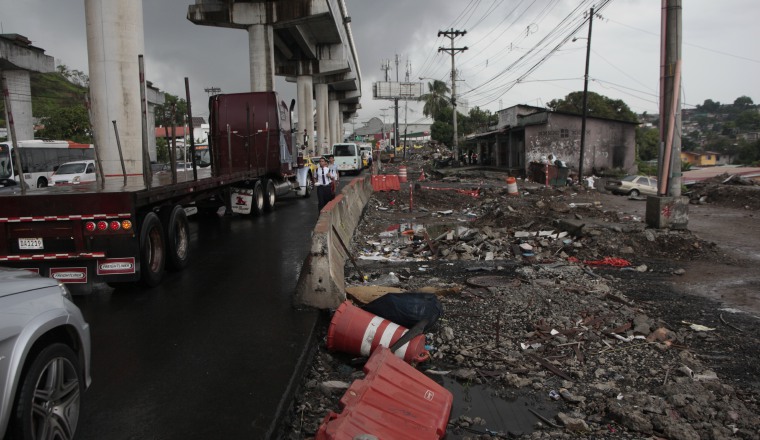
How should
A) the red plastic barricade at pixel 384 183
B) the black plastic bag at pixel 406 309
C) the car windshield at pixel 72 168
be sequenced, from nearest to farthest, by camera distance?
1. the black plastic bag at pixel 406 309
2. the car windshield at pixel 72 168
3. the red plastic barricade at pixel 384 183

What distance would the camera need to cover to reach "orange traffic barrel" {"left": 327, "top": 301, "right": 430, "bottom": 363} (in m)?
5.43

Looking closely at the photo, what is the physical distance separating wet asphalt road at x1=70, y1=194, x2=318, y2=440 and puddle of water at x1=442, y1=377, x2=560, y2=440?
1.47 meters

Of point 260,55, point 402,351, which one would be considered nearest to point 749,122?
point 260,55

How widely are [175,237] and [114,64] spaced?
9.13 metres

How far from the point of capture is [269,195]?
17.9m

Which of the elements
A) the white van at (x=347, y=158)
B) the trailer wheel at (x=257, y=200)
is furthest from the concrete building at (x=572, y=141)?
the trailer wheel at (x=257, y=200)

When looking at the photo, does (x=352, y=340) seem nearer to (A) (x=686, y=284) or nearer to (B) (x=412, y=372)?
(B) (x=412, y=372)

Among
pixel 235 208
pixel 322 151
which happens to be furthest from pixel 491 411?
pixel 322 151

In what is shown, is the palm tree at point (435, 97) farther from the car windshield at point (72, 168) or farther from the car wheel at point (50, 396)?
Answer: the car wheel at point (50, 396)

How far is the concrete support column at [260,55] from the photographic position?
32188mm

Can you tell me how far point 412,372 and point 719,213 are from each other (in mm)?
21004

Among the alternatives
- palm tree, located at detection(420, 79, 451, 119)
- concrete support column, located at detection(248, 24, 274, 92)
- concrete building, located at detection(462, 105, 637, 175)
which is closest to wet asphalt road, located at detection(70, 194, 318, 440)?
concrete support column, located at detection(248, 24, 274, 92)

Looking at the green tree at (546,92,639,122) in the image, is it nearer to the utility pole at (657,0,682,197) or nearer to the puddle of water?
the utility pole at (657,0,682,197)

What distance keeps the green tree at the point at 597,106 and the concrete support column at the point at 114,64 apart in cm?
5068
